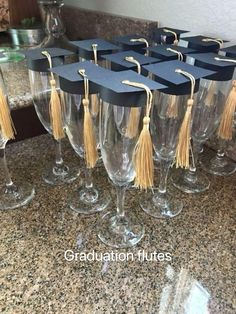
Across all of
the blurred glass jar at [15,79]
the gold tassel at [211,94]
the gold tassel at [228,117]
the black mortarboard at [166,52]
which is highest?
the black mortarboard at [166,52]

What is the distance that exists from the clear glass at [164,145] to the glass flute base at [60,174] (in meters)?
0.17

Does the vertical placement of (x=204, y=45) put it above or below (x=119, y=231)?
above

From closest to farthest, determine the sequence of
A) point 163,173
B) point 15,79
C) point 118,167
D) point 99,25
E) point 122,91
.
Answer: point 122,91 → point 118,167 → point 163,173 → point 15,79 → point 99,25

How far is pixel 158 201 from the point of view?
60 cm

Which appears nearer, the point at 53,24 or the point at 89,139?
the point at 89,139

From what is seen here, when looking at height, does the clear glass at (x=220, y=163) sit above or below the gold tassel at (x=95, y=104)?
below

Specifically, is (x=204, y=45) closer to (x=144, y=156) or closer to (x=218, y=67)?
(x=218, y=67)

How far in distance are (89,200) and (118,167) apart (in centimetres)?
16

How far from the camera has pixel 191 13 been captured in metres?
0.77

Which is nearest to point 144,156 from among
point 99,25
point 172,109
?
point 172,109

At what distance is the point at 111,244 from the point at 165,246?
9cm

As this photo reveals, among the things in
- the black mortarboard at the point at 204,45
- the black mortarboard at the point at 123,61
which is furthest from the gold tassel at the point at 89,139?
the black mortarboard at the point at 204,45

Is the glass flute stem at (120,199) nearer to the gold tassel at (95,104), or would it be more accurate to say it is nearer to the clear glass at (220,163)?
the gold tassel at (95,104)

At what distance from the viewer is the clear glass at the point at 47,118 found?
0.57 m
